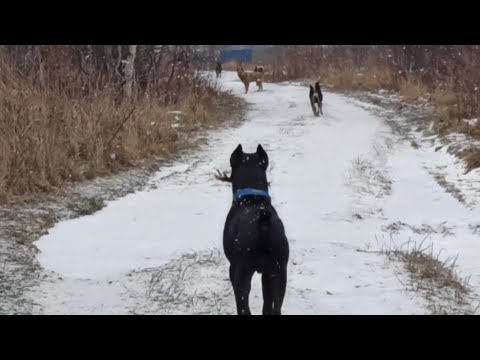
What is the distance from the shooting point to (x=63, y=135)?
27.8 feet

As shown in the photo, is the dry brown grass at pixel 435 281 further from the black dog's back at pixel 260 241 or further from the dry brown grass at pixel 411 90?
the dry brown grass at pixel 411 90

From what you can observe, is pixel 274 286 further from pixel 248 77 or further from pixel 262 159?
pixel 248 77

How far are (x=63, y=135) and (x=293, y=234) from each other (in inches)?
146

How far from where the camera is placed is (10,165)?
7051 mm

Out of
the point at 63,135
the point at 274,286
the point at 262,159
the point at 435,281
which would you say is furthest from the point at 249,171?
the point at 63,135

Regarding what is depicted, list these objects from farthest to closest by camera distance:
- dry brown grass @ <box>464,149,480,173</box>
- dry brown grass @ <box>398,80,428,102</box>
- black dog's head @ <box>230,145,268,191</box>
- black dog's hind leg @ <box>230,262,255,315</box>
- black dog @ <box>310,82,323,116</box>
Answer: dry brown grass @ <box>398,80,428,102</box>, black dog @ <box>310,82,323,116</box>, dry brown grass @ <box>464,149,480,173</box>, black dog's head @ <box>230,145,268,191</box>, black dog's hind leg @ <box>230,262,255,315</box>

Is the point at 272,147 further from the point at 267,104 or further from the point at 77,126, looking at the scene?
the point at 267,104

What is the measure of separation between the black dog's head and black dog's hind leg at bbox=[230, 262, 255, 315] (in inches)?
30.5

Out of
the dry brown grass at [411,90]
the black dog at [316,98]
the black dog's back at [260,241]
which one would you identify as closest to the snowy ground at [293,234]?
the black dog's back at [260,241]

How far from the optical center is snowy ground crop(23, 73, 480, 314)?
15.0ft

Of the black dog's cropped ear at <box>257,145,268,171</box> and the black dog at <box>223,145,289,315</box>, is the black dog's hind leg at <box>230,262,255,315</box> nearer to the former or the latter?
the black dog at <box>223,145,289,315</box>

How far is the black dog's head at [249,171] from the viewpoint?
445 centimetres

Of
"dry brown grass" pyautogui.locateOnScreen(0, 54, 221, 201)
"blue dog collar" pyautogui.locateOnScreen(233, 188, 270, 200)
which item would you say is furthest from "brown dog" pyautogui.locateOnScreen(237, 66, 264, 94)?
"blue dog collar" pyautogui.locateOnScreen(233, 188, 270, 200)
